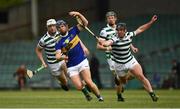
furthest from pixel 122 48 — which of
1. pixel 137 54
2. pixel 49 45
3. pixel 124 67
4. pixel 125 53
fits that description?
pixel 137 54

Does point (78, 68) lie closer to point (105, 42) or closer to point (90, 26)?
point (105, 42)

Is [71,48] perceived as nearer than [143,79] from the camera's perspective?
Yes

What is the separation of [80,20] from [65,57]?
1.11m

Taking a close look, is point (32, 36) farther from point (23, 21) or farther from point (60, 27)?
point (60, 27)

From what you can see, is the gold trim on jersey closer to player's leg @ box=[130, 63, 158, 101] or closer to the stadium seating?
player's leg @ box=[130, 63, 158, 101]

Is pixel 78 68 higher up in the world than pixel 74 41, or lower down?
lower down

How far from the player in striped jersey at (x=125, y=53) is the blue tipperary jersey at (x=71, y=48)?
0.71 meters

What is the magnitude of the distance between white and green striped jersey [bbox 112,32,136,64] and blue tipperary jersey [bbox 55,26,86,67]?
118 centimetres

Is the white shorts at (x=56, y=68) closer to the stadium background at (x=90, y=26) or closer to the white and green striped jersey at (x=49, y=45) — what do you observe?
the white and green striped jersey at (x=49, y=45)

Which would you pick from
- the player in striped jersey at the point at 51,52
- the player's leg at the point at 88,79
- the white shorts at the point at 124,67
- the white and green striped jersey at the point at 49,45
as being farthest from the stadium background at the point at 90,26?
the player's leg at the point at 88,79

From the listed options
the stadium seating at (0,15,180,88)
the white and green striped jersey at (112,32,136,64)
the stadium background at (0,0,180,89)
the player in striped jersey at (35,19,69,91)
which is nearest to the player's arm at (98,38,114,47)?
the white and green striped jersey at (112,32,136,64)

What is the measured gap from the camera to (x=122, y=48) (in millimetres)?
26188

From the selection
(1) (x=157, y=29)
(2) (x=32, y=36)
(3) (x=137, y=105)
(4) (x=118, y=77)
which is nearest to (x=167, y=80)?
(1) (x=157, y=29)

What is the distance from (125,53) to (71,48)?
1710mm
